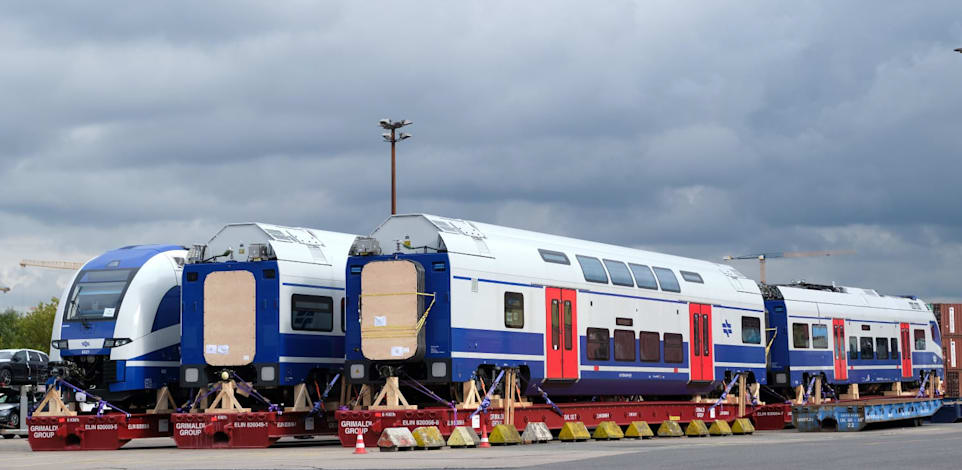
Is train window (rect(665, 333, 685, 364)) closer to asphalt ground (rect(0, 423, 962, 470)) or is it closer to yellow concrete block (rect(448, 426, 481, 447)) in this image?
asphalt ground (rect(0, 423, 962, 470))

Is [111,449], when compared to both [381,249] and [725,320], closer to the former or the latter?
[381,249]

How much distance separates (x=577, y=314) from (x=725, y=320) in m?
8.56

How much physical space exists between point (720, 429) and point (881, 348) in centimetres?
1441

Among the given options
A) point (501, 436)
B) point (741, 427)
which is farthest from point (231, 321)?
point (741, 427)

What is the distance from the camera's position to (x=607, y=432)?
31.4 metres

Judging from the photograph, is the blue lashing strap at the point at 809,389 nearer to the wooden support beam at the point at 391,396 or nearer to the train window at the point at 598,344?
the train window at the point at 598,344

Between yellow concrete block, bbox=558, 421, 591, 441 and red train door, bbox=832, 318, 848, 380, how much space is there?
1654 centimetres

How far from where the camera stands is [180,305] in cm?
3030

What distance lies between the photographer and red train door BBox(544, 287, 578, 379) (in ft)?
101

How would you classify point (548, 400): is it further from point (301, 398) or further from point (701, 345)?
point (701, 345)

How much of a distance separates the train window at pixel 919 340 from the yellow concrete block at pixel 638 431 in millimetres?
21827

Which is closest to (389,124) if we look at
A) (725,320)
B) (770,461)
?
(725,320)

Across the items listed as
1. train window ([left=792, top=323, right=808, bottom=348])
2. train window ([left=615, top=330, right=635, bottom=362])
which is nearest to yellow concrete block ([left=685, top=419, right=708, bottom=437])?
train window ([left=615, top=330, right=635, bottom=362])

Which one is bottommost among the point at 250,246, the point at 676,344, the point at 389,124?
the point at 676,344
